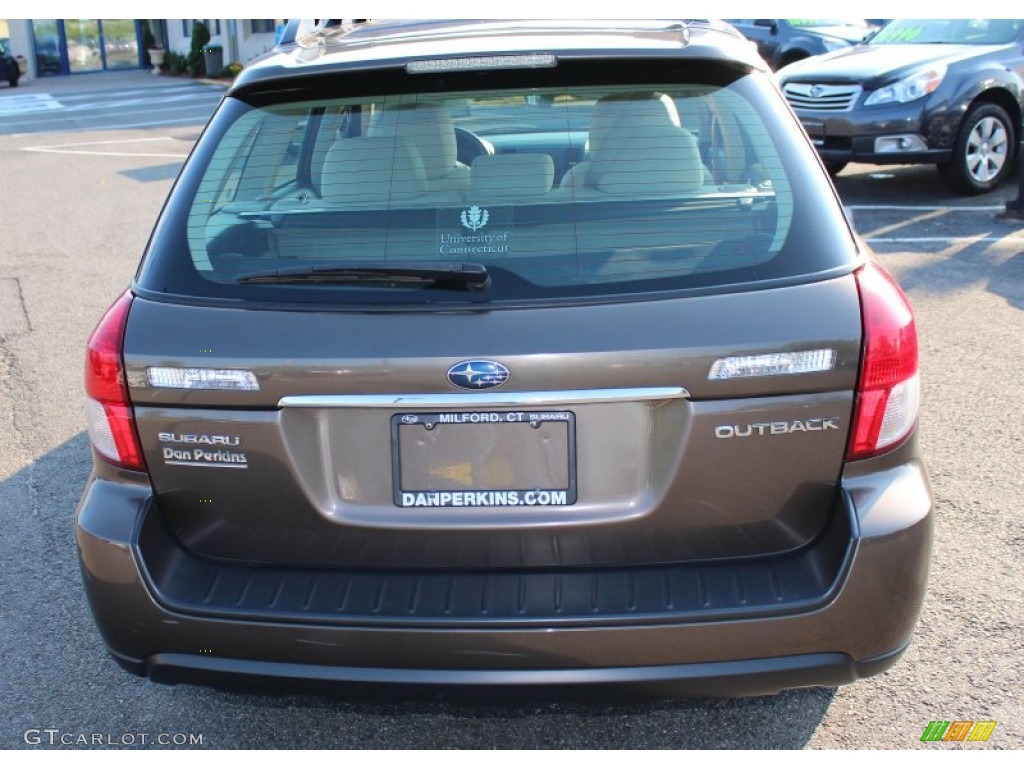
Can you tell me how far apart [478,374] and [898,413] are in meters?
0.96

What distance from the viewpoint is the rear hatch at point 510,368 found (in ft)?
8.00

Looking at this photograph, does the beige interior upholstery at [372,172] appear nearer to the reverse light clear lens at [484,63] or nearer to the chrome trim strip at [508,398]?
the reverse light clear lens at [484,63]

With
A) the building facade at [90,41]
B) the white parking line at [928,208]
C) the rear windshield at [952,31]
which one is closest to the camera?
the white parking line at [928,208]

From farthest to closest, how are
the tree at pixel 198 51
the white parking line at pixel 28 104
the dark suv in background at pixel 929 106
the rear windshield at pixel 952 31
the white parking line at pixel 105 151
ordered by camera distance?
the tree at pixel 198 51 < the white parking line at pixel 28 104 < the white parking line at pixel 105 151 < the rear windshield at pixel 952 31 < the dark suv in background at pixel 929 106

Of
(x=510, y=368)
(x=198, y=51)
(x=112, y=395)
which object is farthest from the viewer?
(x=198, y=51)

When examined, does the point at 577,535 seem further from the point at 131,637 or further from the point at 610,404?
the point at 131,637

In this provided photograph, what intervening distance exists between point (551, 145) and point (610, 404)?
793 mm

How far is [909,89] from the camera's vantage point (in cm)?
977

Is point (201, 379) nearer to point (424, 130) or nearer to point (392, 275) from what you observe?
point (392, 275)

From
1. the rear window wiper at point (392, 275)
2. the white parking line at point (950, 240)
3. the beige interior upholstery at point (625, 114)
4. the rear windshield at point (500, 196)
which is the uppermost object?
the beige interior upholstery at point (625, 114)

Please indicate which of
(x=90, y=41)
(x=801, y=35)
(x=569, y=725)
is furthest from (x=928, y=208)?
(x=90, y=41)

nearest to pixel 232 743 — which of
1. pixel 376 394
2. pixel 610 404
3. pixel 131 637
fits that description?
pixel 131 637

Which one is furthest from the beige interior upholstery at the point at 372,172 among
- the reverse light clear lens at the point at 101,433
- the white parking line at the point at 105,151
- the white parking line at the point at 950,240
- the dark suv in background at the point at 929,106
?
the white parking line at the point at 105,151

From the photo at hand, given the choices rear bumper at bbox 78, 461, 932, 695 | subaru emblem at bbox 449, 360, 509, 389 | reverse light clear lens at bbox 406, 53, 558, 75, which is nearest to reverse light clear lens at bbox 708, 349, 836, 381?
rear bumper at bbox 78, 461, 932, 695
